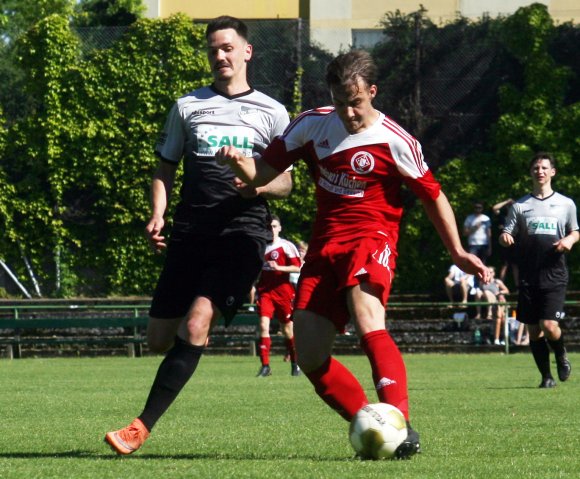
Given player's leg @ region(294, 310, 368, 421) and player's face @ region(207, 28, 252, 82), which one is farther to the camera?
player's face @ region(207, 28, 252, 82)

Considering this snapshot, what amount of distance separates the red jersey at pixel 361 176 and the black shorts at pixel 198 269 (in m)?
0.61

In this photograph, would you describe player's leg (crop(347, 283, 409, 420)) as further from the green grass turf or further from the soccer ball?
the green grass turf

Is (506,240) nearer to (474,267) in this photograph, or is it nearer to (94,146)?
(474,267)

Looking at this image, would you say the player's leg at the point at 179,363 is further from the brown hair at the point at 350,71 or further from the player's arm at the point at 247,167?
the brown hair at the point at 350,71

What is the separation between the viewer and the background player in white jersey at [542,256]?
12680 millimetres

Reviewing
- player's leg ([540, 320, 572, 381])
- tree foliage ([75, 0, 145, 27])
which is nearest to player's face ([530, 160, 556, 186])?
player's leg ([540, 320, 572, 381])

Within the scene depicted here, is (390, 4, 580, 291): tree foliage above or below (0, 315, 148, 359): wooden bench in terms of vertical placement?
above

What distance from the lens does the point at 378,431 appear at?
591 cm

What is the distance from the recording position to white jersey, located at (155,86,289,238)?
6969mm

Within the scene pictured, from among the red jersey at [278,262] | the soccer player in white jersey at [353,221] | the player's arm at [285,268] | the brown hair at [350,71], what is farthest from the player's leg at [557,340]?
the brown hair at [350,71]

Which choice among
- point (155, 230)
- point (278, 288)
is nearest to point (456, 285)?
point (278, 288)

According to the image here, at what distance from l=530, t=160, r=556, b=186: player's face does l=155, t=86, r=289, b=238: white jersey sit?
18.8 feet

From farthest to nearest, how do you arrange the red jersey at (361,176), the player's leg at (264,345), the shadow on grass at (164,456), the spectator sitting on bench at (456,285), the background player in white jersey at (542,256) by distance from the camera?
the spectator sitting on bench at (456,285) < the player's leg at (264,345) < the background player in white jersey at (542,256) < the red jersey at (361,176) < the shadow on grass at (164,456)

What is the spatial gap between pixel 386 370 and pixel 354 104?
127 centimetres
